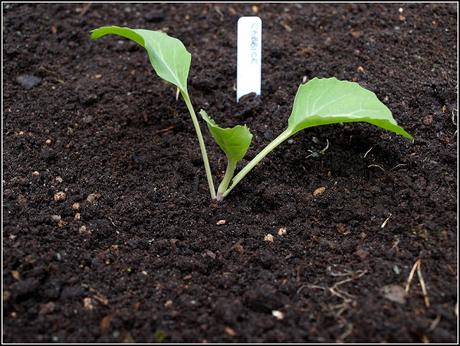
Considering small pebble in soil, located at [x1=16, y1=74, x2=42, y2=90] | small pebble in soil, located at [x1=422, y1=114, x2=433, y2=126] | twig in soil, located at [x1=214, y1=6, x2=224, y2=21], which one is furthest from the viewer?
twig in soil, located at [x1=214, y1=6, x2=224, y2=21]

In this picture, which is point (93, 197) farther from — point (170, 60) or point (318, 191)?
point (318, 191)

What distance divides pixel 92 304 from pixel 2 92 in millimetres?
981

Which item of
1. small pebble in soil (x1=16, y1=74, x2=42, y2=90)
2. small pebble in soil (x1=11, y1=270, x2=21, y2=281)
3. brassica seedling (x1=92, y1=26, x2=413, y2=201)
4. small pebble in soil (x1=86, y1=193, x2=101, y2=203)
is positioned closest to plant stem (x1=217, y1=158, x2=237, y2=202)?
brassica seedling (x1=92, y1=26, x2=413, y2=201)

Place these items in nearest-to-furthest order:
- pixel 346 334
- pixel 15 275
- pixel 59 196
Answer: pixel 346 334 < pixel 15 275 < pixel 59 196

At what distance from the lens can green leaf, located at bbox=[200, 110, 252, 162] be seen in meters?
1.41

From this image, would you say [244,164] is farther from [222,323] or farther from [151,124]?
[222,323]

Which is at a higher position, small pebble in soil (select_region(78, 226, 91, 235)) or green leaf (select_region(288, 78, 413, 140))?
green leaf (select_region(288, 78, 413, 140))

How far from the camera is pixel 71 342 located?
1239 millimetres

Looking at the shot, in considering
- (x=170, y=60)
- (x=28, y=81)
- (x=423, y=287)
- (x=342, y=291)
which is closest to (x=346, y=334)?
(x=342, y=291)

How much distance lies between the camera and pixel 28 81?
2.01 m

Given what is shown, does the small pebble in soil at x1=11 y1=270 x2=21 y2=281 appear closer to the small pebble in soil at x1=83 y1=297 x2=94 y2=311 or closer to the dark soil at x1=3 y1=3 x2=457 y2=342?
the dark soil at x1=3 y1=3 x2=457 y2=342

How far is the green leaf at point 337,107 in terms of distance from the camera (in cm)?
141

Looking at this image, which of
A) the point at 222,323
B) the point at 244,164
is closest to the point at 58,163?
the point at 244,164

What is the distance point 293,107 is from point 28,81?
0.97 meters
